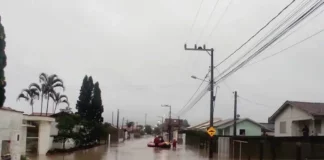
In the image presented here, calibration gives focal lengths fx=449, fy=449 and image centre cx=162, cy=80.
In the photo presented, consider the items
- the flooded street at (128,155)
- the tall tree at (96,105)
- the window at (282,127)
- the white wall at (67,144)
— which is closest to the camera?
the flooded street at (128,155)

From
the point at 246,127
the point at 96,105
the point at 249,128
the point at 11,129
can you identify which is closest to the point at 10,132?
the point at 11,129

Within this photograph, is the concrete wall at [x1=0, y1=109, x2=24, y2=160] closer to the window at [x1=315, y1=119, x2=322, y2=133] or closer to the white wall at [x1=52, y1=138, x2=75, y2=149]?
the white wall at [x1=52, y1=138, x2=75, y2=149]

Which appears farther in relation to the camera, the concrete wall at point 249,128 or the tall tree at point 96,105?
the tall tree at point 96,105

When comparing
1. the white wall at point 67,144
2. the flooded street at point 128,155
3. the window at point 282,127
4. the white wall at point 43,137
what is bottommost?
the flooded street at point 128,155

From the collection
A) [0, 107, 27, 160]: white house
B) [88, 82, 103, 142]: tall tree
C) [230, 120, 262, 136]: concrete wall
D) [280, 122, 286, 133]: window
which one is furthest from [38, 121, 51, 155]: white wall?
[230, 120, 262, 136]: concrete wall

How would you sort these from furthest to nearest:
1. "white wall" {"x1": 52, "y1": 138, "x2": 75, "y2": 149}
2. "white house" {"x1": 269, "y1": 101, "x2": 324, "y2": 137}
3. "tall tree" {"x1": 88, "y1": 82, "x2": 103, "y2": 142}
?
1. "tall tree" {"x1": 88, "y1": 82, "x2": 103, "y2": 142}
2. "white wall" {"x1": 52, "y1": 138, "x2": 75, "y2": 149}
3. "white house" {"x1": 269, "y1": 101, "x2": 324, "y2": 137}

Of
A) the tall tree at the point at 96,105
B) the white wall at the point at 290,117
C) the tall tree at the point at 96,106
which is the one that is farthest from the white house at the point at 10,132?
the tall tree at the point at 96,105

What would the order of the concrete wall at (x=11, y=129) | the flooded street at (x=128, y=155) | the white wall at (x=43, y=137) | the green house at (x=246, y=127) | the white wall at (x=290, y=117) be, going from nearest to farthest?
the concrete wall at (x=11, y=129), the flooded street at (x=128, y=155), the white wall at (x=290, y=117), the white wall at (x=43, y=137), the green house at (x=246, y=127)

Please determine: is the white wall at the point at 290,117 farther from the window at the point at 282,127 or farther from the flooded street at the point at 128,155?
the flooded street at the point at 128,155

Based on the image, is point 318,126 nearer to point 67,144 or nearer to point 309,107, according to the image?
point 309,107

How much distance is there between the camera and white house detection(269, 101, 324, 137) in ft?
110

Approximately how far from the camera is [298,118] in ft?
120

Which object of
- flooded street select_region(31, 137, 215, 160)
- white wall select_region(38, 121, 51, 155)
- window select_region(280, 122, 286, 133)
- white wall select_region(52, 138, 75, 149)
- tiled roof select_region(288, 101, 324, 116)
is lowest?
flooded street select_region(31, 137, 215, 160)

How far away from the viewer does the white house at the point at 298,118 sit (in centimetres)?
3353
